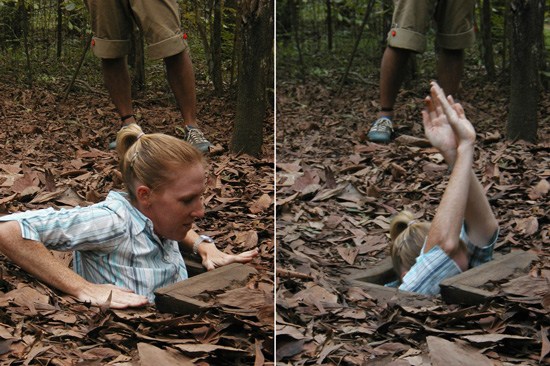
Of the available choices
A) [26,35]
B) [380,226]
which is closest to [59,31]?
[26,35]

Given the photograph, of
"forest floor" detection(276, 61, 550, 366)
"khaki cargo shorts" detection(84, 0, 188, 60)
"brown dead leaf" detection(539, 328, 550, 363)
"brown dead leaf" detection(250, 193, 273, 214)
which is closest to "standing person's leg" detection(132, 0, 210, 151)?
"khaki cargo shorts" detection(84, 0, 188, 60)

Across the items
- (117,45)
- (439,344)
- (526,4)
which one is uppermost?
(526,4)

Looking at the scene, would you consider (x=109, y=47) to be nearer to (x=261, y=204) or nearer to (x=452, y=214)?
(x=261, y=204)

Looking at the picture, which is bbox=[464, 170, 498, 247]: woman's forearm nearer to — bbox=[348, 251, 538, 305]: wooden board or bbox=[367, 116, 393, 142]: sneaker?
bbox=[348, 251, 538, 305]: wooden board

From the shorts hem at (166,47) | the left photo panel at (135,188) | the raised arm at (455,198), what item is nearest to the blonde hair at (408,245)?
the raised arm at (455,198)

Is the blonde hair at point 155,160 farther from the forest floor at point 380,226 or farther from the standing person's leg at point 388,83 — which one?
the standing person's leg at point 388,83

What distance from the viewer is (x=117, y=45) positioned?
3.10 m

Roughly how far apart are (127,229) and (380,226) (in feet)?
4.69

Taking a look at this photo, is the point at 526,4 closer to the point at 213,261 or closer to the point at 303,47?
the point at 213,261

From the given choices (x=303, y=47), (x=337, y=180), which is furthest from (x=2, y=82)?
(x=303, y=47)

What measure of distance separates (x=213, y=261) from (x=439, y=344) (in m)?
Answer: 1.02

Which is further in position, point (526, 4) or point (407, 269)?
point (526, 4)

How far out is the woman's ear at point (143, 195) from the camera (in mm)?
1956

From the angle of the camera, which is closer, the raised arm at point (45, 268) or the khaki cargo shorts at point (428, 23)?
the raised arm at point (45, 268)
